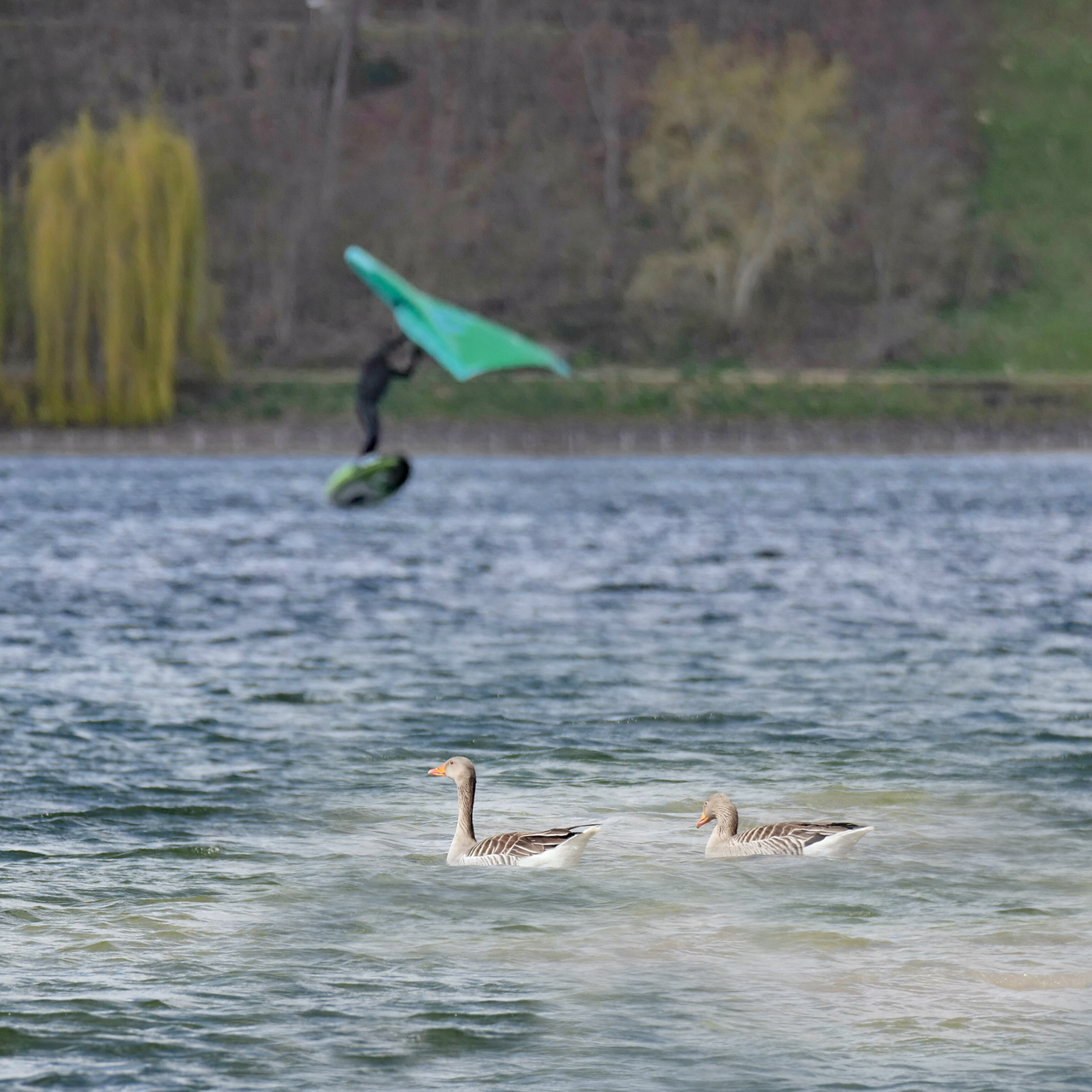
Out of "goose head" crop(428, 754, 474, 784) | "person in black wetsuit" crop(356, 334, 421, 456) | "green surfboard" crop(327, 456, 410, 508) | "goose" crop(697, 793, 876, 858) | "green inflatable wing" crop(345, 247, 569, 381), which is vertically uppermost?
"green inflatable wing" crop(345, 247, 569, 381)

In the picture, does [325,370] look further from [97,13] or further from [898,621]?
[898,621]

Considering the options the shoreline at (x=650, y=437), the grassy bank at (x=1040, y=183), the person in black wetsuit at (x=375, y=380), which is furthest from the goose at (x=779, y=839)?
the grassy bank at (x=1040, y=183)

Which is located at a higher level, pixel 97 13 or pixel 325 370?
pixel 97 13

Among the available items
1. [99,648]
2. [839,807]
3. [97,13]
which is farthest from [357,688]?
[97,13]

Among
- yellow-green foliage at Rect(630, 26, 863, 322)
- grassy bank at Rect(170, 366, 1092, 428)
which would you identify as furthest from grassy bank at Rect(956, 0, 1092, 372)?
yellow-green foliage at Rect(630, 26, 863, 322)

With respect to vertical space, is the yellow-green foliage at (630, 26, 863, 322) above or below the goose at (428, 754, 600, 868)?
above

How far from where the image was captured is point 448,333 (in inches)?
1071

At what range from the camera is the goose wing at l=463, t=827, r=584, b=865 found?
55.5 feet

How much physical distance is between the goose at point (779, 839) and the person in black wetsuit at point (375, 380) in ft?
29.1

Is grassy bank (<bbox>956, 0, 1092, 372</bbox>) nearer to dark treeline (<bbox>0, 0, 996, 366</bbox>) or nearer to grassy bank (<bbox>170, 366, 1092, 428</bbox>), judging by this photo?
dark treeline (<bbox>0, 0, 996, 366</bbox>)

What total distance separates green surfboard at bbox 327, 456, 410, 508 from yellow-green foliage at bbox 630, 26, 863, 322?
279ft

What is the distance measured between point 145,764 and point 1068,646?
644 inches

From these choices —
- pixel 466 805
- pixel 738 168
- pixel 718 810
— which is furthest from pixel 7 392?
pixel 718 810

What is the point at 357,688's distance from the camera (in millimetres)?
29703
